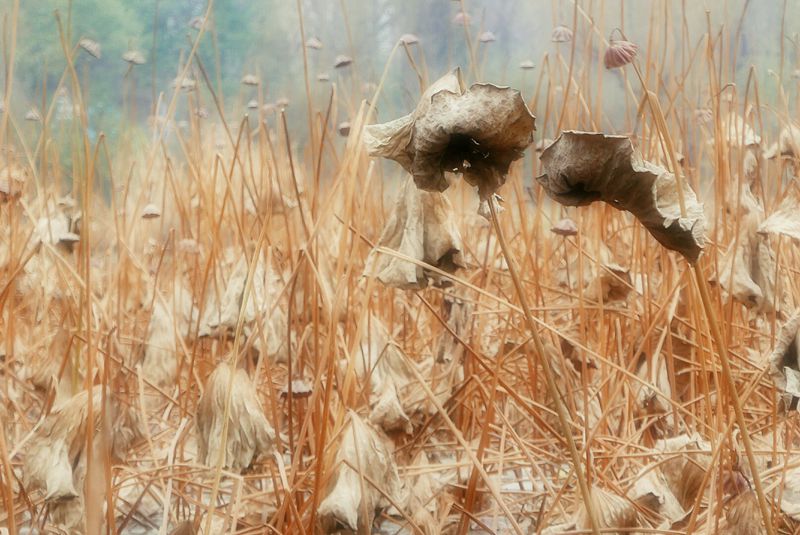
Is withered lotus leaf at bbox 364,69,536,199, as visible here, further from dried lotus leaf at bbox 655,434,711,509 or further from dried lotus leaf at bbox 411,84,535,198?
dried lotus leaf at bbox 655,434,711,509

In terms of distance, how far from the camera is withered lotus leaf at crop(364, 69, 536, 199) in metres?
0.29

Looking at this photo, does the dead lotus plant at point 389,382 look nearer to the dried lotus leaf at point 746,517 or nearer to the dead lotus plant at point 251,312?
the dead lotus plant at point 251,312

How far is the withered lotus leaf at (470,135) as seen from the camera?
0.95 feet

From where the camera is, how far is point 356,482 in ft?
1.68

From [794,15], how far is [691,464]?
1.02m

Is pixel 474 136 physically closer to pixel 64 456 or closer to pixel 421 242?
pixel 421 242

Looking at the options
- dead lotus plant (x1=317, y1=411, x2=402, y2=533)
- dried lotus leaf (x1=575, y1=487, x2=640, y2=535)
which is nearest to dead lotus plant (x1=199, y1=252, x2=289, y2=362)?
dead lotus plant (x1=317, y1=411, x2=402, y2=533)

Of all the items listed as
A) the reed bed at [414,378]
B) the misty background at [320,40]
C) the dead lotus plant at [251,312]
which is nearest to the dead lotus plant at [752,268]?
the reed bed at [414,378]

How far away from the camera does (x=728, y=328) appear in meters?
0.75

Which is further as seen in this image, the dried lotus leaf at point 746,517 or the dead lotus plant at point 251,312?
the dead lotus plant at point 251,312

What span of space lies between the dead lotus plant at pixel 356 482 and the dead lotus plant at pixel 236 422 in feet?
0.18

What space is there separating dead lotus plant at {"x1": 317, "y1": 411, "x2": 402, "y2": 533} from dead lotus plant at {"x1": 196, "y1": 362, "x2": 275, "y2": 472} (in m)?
0.05

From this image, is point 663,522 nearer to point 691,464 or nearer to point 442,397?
point 691,464

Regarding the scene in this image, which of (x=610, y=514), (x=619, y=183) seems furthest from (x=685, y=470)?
(x=619, y=183)
